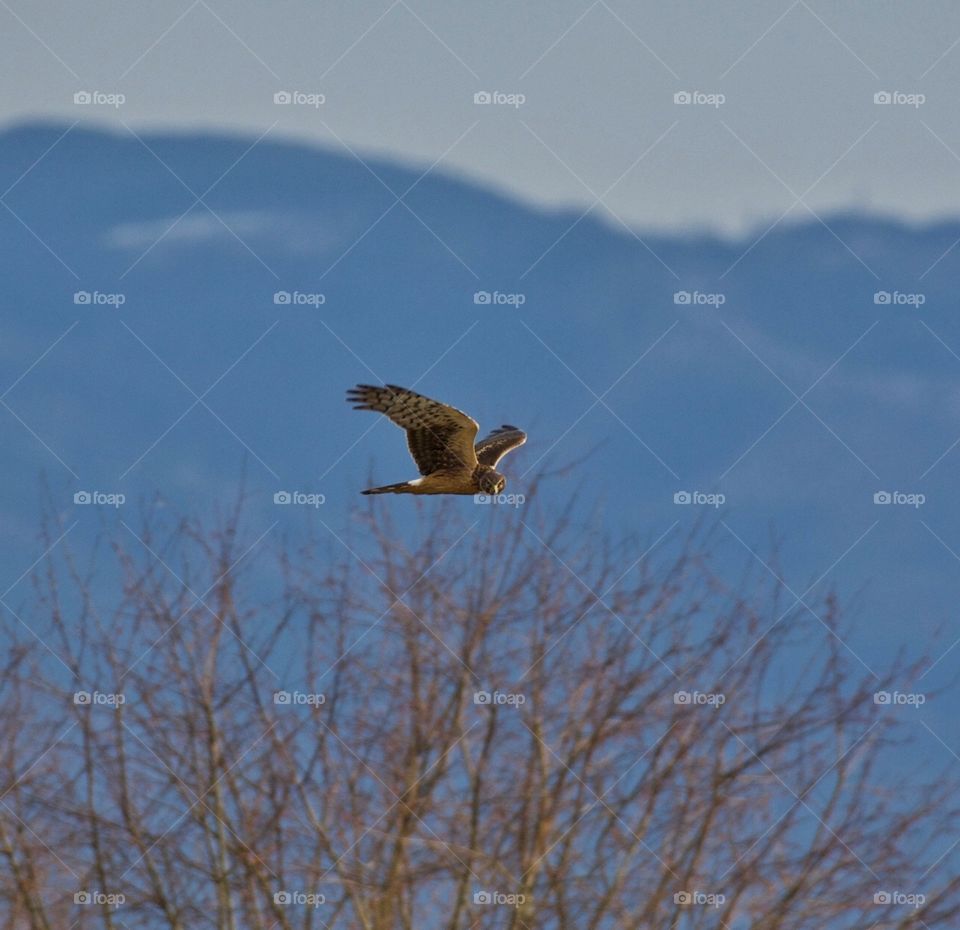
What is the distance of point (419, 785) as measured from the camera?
64.1ft

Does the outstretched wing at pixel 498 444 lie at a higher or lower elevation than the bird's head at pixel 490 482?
higher

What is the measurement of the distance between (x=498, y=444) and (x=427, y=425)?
1379mm

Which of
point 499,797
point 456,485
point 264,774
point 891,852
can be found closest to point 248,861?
point 264,774

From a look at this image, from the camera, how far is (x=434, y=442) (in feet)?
62.1

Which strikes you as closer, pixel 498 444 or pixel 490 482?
pixel 490 482

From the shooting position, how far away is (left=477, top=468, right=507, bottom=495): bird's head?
63.2 ft

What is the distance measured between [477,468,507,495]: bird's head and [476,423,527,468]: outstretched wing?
214 millimetres

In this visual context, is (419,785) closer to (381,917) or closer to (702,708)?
(381,917)

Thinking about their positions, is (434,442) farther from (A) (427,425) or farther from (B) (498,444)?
(B) (498,444)

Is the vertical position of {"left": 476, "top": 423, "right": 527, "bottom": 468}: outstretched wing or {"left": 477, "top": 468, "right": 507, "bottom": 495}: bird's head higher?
{"left": 476, "top": 423, "right": 527, "bottom": 468}: outstretched wing

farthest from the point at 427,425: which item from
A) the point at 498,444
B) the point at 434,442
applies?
the point at 498,444

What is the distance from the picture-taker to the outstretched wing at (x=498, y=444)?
1972 cm

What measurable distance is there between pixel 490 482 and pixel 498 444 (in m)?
0.90

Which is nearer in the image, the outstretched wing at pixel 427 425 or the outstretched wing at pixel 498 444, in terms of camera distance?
the outstretched wing at pixel 427 425
